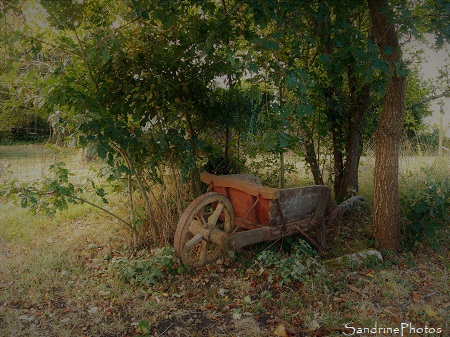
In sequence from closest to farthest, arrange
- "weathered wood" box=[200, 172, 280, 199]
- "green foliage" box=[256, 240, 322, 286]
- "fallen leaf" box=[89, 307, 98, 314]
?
"fallen leaf" box=[89, 307, 98, 314] < "green foliage" box=[256, 240, 322, 286] < "weathered wood" box=[200, 172, 280, 199]

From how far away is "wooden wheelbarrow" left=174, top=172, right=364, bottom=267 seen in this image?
4277mm

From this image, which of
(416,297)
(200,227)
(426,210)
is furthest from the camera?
(426,210)

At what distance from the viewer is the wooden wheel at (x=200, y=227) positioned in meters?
4.20

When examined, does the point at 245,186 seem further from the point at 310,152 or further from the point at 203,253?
the point at 310,152

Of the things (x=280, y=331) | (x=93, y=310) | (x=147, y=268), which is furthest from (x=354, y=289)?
(x=93, y=310)

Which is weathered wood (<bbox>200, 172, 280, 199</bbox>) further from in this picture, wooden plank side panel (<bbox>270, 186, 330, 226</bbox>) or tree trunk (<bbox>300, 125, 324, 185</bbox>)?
tree trunk (<bbox>300, 125, 324, 185</bbox>)

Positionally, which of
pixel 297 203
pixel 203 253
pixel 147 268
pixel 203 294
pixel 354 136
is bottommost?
pixel 203 294

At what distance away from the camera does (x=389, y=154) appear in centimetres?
481

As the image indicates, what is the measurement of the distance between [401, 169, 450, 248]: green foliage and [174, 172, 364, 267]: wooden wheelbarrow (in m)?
1.14

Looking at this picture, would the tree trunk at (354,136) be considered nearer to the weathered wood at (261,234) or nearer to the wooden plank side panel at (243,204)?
the weathered wood at (261,234)

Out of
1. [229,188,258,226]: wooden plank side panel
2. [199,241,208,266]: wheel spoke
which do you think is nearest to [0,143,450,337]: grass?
[199,241,208,266]: wheel spoke

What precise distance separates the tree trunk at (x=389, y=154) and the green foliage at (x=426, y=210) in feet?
0.84

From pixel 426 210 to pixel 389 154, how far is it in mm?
901

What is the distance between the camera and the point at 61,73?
4.23m
